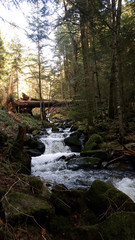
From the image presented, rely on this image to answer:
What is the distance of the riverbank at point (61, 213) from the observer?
2.27 metres

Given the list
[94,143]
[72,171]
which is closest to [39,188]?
[72,171]

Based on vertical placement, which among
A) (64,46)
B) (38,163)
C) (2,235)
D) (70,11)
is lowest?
(38,163)

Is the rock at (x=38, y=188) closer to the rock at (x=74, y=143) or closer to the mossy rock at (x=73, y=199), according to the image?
the mossy rock at (x=73, y=199)

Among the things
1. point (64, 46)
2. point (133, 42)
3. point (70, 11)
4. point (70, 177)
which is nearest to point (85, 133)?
point (70, 177)

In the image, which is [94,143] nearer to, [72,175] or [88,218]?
[72,175]

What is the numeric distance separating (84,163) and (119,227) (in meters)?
5.05

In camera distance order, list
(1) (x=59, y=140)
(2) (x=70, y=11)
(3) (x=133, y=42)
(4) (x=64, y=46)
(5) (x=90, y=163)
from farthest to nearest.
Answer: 1. (4) (x=64, y=46)
2. (1) (x=59, y=140)
3. (3) (x=133, y=42)
4. (5) (x=90, y=163)
5. (2) (x=70, y=11)

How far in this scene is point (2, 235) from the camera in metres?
1.94

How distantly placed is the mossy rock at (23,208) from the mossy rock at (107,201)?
3.38ft

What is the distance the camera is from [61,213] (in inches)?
119

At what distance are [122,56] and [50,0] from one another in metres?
8.92


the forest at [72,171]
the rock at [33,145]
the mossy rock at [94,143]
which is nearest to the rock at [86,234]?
the forest at [72,171]

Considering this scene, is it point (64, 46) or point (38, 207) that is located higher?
point (64, 46)

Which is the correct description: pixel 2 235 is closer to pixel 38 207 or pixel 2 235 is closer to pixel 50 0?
pixel 38 207
